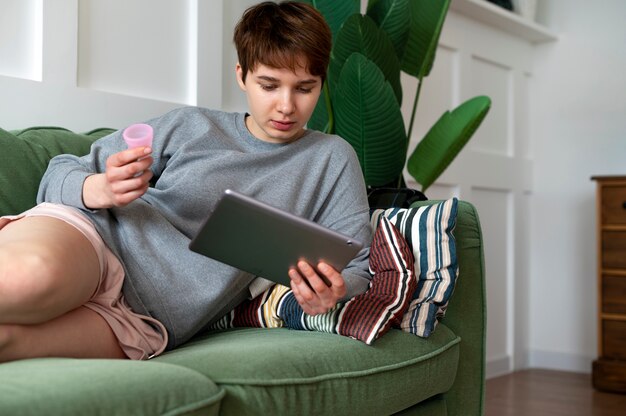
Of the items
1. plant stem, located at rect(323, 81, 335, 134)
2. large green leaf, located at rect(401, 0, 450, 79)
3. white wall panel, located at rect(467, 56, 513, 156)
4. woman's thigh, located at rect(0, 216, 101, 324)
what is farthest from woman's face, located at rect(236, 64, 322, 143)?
white wall panel, located at rect(467, 56, 513, 156)

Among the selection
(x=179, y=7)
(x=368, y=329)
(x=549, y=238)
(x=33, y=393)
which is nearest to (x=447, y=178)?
(x=549, y=238)

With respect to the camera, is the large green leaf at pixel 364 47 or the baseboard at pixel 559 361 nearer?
the large green leaf at pixel 364 47

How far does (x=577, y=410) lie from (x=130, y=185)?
207cm

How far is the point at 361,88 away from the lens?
2.02m

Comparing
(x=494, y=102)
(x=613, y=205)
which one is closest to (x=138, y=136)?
(x=613, y=205)

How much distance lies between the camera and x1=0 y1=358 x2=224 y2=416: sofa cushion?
31.5 inches

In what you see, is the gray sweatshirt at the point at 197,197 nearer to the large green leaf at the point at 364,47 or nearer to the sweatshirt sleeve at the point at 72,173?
the sweatshirt sleeve at the point at 72,173

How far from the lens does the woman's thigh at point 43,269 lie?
1.01 metres

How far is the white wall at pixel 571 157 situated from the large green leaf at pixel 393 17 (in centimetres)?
159

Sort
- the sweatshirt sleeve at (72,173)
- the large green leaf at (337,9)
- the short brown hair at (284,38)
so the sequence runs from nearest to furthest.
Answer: the sweatshirt sleeve at (72,173) → the short brown hair at (284,38) → the large green leaf at (337,9)

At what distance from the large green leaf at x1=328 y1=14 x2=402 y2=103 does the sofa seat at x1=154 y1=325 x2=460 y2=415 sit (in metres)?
0.88

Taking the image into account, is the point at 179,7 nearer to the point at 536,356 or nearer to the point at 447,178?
the point at 447,178

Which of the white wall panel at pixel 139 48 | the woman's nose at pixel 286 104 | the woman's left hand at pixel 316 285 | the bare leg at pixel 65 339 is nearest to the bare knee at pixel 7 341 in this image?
the bare leg at pixel 65 339

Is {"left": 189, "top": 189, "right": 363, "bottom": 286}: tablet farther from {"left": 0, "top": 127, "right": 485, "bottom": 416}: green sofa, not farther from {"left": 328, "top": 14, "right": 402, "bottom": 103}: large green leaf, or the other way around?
{"left": 328, "top": 14, "right": 402, "bottom": 103}: large green leaf
